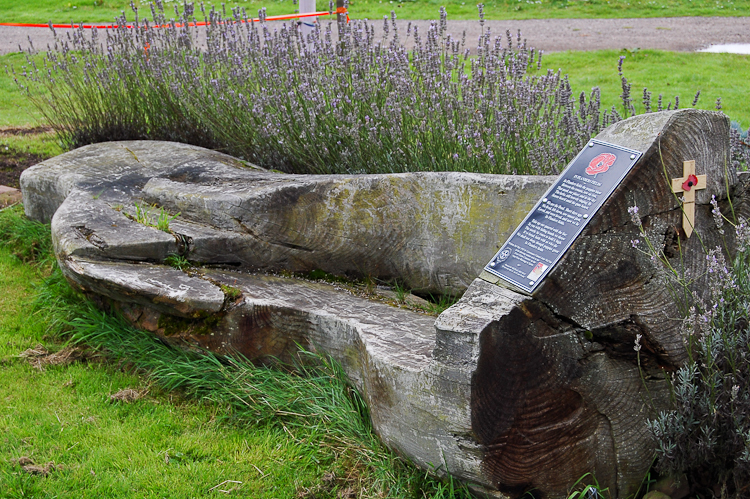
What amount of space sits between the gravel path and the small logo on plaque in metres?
8.02

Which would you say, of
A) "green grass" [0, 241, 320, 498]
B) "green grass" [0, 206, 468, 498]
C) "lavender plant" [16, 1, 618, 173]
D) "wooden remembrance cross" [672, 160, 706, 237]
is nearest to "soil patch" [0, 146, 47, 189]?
"lavender plant" [16, 1, 618, 173]

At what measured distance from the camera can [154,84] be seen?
17.3ft

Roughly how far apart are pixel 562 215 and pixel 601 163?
0.23 metres

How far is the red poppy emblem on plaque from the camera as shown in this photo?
2.36 meters

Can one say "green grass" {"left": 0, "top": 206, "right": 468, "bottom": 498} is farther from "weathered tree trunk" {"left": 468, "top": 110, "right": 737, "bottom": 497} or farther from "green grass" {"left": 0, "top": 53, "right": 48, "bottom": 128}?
"green grass" {"left": 0, "top": 53, "right": 48, "bottom": 128}

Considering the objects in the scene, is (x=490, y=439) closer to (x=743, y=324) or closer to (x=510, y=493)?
(x=510, y=493)

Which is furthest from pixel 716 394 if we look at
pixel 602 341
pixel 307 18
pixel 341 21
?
pixel 307 18

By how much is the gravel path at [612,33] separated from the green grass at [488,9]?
621 millimetres

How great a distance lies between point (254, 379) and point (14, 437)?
1002 millimetres

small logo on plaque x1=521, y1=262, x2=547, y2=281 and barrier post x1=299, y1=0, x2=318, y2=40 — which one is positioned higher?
barrier post x1=299, y1=0, x2=318, y2=40

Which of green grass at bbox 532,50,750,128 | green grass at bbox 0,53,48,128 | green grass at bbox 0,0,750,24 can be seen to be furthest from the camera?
green grass at bbox 0,0,750,24

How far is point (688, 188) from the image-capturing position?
2342mm

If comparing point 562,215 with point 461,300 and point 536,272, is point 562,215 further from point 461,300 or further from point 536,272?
point 461,300

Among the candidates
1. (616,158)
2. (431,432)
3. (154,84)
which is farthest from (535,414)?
(154,84)
